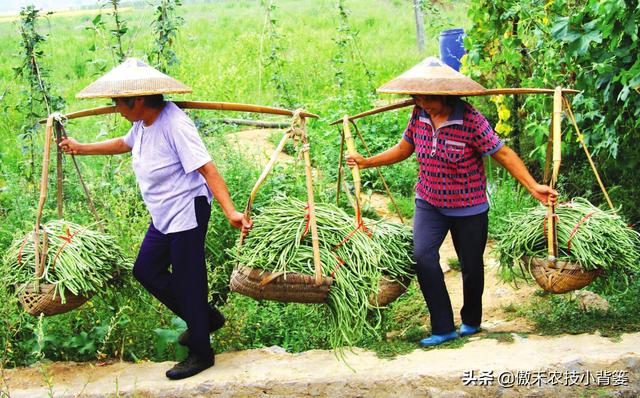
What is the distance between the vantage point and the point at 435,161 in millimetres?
4055

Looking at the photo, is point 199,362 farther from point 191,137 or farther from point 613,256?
point 613,256

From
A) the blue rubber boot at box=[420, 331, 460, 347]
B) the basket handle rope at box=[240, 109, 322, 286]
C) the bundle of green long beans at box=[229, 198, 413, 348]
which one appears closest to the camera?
the basket handle rope at box=[240, 109, 322, 286]

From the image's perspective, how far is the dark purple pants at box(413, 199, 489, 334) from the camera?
4.13 m

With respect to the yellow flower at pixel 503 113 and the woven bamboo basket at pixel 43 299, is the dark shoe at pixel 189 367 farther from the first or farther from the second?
the yellow flower at pixel 503 113

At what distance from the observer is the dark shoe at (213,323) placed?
14.2ft

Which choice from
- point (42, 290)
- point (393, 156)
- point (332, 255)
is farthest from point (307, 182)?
point (42, 290)

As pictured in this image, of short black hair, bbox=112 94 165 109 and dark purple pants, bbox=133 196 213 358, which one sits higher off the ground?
short black hair, bbox=112 94 165 109

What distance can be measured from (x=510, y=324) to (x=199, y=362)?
180 centimetres

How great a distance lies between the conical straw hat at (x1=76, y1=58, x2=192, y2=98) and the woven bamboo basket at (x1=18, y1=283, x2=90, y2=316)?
99 centimetres

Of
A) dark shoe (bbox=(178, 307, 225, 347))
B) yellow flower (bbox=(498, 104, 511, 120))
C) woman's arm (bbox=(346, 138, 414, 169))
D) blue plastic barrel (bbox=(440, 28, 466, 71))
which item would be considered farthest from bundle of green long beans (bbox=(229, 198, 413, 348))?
blue plastic barrel (bbox=(440, 28, 466, 71))

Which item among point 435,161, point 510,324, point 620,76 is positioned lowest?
point 510,324

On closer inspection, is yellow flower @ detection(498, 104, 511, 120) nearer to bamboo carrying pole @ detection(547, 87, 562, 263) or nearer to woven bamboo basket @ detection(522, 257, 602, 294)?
bamboo carrying pole @ detection(547, 87, 562, 263)

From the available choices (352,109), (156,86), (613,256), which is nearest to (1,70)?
(352,109)

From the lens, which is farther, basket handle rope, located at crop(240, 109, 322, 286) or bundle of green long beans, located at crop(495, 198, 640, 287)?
bundle of green long beans, located at crop(495, 198, 640, 287)
